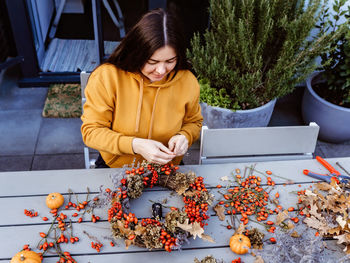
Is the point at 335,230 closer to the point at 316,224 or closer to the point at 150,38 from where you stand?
the point at 316,224

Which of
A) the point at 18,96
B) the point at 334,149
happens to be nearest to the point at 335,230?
the point at 334,149

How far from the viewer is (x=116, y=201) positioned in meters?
1.45

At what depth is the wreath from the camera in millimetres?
1343

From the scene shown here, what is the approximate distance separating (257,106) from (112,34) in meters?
2.62

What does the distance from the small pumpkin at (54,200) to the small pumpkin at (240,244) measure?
2.44 ft

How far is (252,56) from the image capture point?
2.52m

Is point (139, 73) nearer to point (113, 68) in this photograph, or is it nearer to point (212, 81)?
point (113, 68)

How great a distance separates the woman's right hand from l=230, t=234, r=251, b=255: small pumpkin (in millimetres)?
444

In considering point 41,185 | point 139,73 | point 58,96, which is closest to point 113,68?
point 139,73

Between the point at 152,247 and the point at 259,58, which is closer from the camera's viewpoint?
the point at 152,247

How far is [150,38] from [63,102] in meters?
2.31

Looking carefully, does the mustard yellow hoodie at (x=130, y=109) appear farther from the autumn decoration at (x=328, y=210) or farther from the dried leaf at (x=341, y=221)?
the dried leaf at (x=341, y=221)

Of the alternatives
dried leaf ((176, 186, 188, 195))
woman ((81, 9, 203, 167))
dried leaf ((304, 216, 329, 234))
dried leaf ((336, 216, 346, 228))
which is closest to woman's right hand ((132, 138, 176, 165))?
woman ((81, 9, 203, 167))

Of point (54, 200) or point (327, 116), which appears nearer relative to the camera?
point (54, 200)
